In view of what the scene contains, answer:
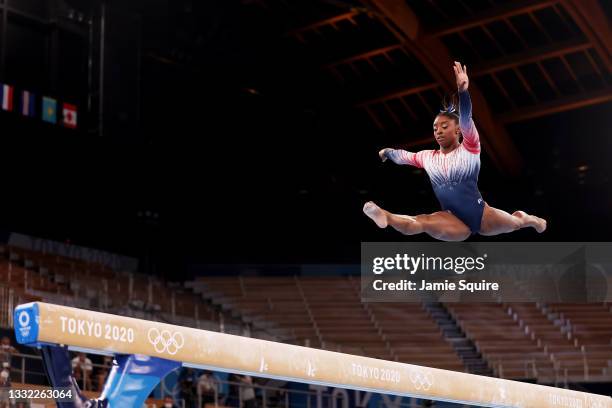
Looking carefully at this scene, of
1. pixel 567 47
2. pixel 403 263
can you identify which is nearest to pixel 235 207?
pixel 567 47

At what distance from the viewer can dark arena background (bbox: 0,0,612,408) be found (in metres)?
21.7

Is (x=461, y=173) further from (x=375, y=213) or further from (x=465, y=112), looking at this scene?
(x=375, y=213)

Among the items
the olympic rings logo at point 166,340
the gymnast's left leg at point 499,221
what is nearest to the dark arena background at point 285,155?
the gymnast's left leg at point 499,221

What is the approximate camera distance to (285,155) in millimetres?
24578

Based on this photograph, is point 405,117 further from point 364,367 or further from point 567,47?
point 364,367

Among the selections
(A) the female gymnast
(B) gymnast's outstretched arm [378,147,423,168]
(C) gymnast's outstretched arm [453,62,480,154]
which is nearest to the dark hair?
(A) the female gymnast

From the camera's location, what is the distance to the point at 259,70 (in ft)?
79.6

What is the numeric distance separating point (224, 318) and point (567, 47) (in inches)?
406

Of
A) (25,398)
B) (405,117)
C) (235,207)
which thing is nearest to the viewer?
(25,398)

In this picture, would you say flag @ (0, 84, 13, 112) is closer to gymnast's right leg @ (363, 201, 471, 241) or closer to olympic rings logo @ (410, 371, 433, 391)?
gymnast's right leg @ (363, 201, 471, 241)

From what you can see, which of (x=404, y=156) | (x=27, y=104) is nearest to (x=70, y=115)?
(x=27, y=104)

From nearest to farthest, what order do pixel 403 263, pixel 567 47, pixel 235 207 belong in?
pixel 403 263
pixel 567 47
pixel 235 207

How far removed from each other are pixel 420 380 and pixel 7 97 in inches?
558

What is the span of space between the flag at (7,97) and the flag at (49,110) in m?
0.68
